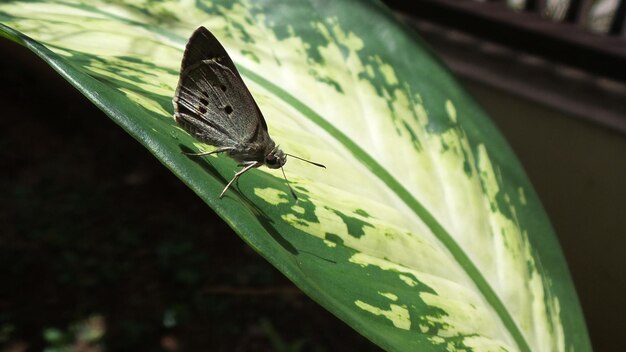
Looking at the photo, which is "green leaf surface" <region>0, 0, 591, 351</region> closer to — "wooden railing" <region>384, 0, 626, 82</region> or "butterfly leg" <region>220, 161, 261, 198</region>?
"butterfly leg" <region>220, 161, 261, 198</region>

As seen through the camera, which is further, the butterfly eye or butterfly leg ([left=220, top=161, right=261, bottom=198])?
the butterfly eye

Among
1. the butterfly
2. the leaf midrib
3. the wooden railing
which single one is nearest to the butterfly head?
the butterfly

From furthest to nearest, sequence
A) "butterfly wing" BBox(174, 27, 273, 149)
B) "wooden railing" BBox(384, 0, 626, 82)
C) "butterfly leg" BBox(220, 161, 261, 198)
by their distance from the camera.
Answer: "wooden railing" BBox(384, 0, 626, 82), "butterfly wing" BBox(174, 27, 273, 149), "butterfly leg" BBox(220, 161, 261, 198)

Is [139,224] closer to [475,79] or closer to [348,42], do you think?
[475,79]

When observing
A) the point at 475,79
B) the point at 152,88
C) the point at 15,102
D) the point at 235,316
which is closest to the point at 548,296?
the point at 152,88

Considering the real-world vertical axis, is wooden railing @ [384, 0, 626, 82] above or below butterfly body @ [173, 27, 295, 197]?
above

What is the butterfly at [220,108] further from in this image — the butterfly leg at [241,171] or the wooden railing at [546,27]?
the wooden railing at [546,27]

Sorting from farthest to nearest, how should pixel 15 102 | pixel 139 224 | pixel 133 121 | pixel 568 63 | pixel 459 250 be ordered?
pixel 15 102 → pixel 139 224 → pixel 568 63 → pixel 459 250 → pixel 133 121
